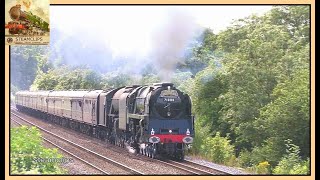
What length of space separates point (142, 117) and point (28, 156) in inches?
194

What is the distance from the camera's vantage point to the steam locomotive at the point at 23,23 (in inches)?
799

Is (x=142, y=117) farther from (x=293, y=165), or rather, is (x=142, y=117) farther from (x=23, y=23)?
(x=23, y=23)

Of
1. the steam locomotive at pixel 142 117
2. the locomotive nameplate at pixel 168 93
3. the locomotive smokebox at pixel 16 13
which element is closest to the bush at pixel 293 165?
the steam locomotive at pixel 142 117

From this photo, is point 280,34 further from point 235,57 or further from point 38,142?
point 38,142

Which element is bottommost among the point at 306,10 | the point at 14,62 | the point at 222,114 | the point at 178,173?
the point at 178,173

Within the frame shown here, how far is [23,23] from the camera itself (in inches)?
805

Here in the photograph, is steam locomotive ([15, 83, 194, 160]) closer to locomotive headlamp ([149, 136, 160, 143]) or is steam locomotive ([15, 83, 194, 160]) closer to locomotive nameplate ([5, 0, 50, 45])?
Answer: locomotive headlamp ([149, 136, 160, 143])

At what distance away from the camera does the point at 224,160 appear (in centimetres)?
2389

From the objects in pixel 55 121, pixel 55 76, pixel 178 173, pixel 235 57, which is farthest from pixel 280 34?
pixel 55 121

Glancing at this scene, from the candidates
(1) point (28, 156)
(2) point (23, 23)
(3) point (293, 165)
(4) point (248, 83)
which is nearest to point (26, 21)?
(2) point (23, 23)

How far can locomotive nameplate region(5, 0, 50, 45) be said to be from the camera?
20.3 meters

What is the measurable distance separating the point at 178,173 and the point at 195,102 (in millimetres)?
4737

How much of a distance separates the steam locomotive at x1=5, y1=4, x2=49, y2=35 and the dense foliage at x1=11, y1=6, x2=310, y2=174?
1012 mm

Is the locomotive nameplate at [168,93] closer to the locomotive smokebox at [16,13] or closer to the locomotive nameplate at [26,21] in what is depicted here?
the locomotive nameplate at [26,21]
